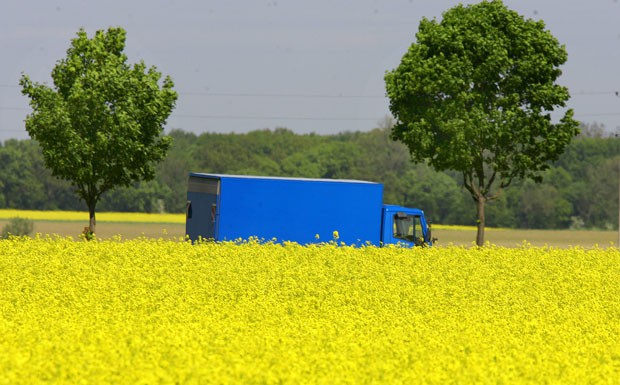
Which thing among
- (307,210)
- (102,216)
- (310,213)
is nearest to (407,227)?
(310,213)

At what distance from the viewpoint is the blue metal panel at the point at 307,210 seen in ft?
124

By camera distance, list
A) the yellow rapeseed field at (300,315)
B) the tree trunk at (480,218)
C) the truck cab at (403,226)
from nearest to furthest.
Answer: the yellow rapeseed field at (300,315)
the truck cab at (403,226)
the tree trunk at (480,218)

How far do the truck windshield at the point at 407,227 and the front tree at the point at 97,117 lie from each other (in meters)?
11.8

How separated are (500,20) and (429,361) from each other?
36521 millimetres

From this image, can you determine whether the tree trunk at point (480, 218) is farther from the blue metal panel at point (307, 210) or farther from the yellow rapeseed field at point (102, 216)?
the yellow rapeseed field at point (102, 216)

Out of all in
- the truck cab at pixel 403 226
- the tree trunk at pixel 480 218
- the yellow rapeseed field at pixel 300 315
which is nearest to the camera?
the yellow rapeseed field at pixel 300 315

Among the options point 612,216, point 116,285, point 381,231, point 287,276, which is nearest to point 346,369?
point 116,285

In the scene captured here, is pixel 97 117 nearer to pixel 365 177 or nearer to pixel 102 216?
pixel 102 216

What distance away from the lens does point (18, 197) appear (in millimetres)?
126500

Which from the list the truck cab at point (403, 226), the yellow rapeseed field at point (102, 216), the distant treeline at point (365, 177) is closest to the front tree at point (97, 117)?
the truck cab at point (403, 226)

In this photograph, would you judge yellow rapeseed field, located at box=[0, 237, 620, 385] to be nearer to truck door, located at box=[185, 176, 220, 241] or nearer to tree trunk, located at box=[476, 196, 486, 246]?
truck door, located at box=[185, 176, 220, 241]

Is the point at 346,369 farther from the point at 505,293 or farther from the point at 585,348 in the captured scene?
the point at 505,293

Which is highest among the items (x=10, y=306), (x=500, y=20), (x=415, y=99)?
(x=500, y=20)

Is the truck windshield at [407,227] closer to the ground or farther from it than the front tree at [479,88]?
closer to the ground
